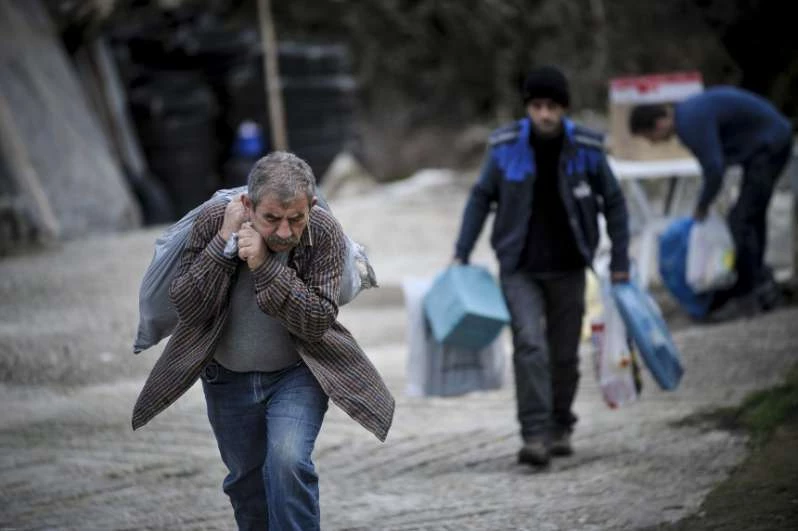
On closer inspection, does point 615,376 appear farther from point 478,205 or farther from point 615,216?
point 478,205

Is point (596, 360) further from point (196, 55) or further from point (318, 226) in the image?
point (196, 55)

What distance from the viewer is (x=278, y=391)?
13.5 feet

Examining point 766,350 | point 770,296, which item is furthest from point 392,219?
point 766,350

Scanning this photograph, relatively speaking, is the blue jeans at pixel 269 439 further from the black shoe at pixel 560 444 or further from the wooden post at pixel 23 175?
the wooden post at pixel 23 175

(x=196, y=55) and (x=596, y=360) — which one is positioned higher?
(x=196, y=55)

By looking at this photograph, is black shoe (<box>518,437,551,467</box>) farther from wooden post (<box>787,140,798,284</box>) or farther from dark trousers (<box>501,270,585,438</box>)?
wooden post (<box>787,140,798,284</box>)

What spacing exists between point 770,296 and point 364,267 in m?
6.36

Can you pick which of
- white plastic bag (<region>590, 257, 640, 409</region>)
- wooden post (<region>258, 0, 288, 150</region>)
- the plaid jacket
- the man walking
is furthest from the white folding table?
wooden post (<region>258, 0, 288, 150</region>)

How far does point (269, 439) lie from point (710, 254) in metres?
6.11

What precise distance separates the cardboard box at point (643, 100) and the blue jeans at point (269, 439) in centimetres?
651

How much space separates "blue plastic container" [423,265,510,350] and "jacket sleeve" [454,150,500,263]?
11 cm

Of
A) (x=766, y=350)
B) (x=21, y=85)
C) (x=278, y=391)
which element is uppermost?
(x=21, y=85)

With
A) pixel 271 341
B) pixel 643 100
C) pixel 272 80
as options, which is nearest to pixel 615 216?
pixel 271 341

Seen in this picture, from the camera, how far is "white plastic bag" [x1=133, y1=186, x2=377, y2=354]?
407cm
